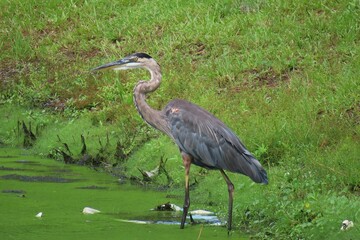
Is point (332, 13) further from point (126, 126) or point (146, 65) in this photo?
point (146, 65)

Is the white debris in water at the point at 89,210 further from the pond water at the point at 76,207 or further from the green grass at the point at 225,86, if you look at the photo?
the green grass at the point at 225,86

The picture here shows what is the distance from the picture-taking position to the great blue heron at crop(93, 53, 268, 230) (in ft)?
27.7

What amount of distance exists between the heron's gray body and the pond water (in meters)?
0.58

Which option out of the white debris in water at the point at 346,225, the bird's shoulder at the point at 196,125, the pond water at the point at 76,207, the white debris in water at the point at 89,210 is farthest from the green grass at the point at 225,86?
the white debris in water at the point at 89,210

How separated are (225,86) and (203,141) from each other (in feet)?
12.8

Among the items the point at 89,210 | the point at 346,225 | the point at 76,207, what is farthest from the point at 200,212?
the point at 346,225

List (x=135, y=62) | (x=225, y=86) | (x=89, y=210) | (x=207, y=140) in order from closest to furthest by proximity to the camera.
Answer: (x=207, y=140) → (x=89, y=210) → (x=135, y=62) → (x=225, y=86)

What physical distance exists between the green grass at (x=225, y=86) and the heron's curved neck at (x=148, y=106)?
99 cm

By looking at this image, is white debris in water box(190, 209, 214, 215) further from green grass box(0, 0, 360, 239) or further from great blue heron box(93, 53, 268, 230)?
great blue heron box(93, 53, 268, 230)

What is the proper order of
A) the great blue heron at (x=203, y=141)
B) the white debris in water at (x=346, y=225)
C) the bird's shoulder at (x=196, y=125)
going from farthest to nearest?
the bird's shoulder at (x=196, y=125) < the great blue heron at (x=203, y=141) < the white debris in water at (x=346, y=225)

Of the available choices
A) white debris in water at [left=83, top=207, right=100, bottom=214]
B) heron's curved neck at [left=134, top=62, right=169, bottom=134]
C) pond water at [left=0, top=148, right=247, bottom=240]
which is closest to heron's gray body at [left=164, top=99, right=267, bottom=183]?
heron's curved neck at [left=134, top=62, right=169, bottom=134]

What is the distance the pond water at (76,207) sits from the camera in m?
8.09

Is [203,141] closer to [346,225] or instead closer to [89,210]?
[89,210]

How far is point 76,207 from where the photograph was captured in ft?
30.6
